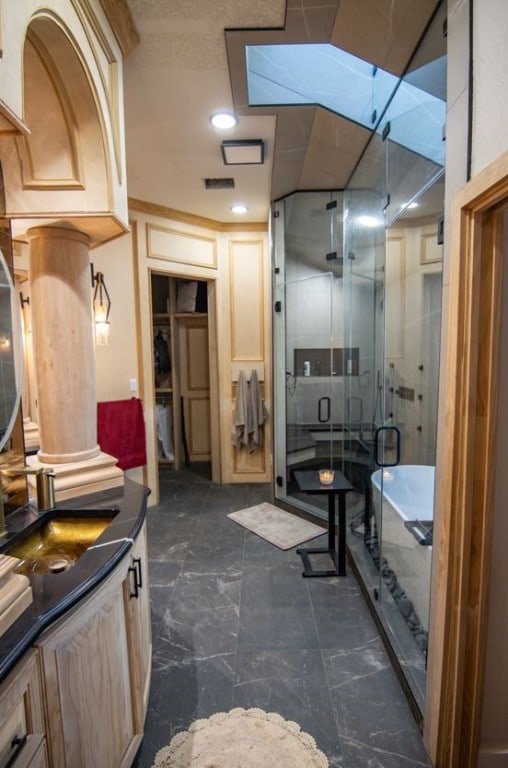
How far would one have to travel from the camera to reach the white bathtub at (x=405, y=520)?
193 cm

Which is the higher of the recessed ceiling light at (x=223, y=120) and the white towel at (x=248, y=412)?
the recessed ceiling light at (x=223, y=120)

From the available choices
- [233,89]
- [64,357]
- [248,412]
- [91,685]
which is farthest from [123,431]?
[233,89]

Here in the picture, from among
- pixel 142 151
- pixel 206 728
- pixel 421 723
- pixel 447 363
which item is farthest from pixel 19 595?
pixel 142 151

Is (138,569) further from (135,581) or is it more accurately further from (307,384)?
(307,384)

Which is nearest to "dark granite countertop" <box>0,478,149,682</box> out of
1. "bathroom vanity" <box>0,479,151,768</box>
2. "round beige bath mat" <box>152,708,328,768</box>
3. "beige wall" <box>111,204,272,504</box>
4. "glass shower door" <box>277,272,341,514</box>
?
"bathroom vanity" <box>0,479,151,768</box>

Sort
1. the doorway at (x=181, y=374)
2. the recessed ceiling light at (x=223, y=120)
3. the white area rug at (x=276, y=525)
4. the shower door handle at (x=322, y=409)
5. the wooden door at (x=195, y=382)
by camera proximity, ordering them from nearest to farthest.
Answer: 1. the recessed ceiling light at (x=223, y=120)
2. the white area rug at (x=276, y=525)
3. the shower door handle at (x=322, y=409)
4. the doorway at (x=181, y=374)
5. the wooden door at (x=195, y=382)

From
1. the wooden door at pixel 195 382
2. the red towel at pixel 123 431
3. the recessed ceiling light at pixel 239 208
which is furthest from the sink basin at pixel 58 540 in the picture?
the wooden door at pixel 195 382

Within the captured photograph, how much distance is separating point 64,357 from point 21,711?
4.27 ft

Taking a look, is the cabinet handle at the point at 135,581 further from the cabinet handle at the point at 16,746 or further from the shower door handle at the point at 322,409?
the shower door handle at the point at 322,409

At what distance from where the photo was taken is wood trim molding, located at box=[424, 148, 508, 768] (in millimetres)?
1171

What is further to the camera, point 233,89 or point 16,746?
point 233,89

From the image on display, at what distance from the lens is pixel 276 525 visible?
3.36 metres

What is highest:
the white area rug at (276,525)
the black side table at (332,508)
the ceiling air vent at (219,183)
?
the ceiling air vent at (219,183)

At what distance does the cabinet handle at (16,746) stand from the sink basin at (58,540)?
554 millimetres
